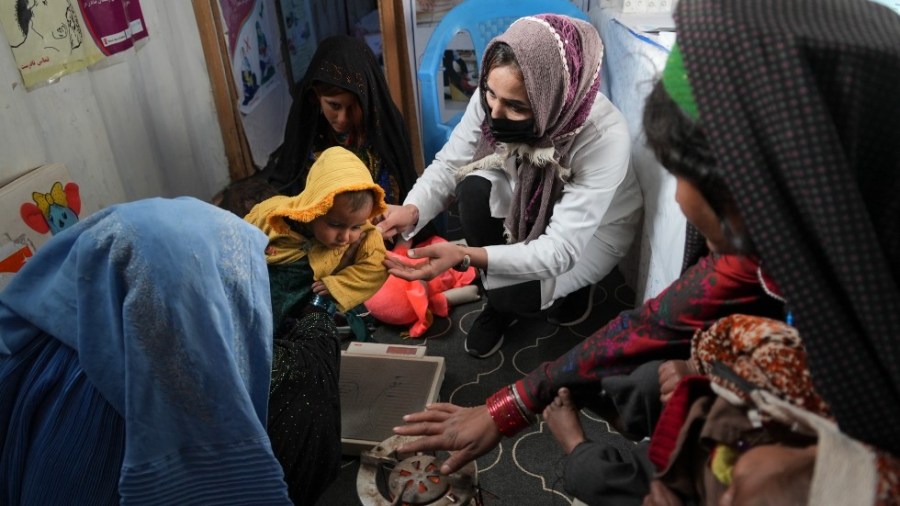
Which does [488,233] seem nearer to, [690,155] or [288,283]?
[288,283]

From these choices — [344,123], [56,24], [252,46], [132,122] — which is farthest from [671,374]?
[252,46]

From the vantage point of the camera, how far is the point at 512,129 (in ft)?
5.24

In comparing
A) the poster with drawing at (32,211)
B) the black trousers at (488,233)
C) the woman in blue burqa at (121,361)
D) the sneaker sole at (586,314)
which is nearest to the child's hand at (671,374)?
the woman in blue burqa at (121,361)

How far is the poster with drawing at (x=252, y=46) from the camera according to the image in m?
2.74

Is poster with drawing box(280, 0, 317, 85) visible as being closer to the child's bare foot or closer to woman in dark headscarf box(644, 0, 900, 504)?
the child's bare foot

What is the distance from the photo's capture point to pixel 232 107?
2.70 m

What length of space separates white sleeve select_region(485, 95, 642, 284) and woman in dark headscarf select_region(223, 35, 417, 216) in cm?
80

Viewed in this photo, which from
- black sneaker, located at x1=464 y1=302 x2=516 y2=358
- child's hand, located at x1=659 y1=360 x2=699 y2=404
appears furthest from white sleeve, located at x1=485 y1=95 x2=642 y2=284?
child's hand, located at x1=659 y1=360 x2=699 y2=404

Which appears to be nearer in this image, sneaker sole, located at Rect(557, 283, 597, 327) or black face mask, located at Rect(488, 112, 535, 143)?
black face mask, located at Rect(488, 112, 535, 143)

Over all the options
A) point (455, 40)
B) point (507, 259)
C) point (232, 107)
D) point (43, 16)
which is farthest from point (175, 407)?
point (455, 40)

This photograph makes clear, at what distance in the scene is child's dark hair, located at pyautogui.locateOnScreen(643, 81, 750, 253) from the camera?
0.63 metres

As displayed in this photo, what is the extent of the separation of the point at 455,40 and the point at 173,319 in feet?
7.60

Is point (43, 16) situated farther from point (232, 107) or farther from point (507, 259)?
point (507, 259)

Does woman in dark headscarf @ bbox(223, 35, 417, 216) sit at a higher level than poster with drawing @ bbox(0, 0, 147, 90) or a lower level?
lower
